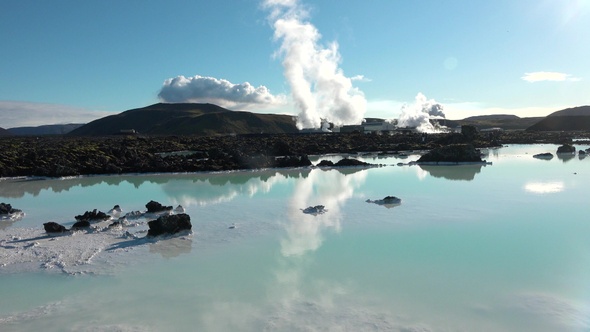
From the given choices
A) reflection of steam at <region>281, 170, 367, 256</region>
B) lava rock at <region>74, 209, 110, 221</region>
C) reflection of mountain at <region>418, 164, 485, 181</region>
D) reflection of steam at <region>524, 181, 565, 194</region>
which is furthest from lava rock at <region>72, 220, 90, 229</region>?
reflection of mountain at <region>418, 164, 485, 181</region>

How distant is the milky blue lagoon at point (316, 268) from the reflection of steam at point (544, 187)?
1.44 m

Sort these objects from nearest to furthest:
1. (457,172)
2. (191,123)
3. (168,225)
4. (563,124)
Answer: (168,225) < (457,172) < (563,124) < (191,123)

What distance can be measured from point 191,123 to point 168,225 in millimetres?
148217

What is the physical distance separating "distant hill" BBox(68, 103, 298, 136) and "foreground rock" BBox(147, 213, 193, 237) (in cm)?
12475

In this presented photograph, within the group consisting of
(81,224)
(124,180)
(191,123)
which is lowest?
(124,180)

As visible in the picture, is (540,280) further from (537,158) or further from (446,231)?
(537,158)

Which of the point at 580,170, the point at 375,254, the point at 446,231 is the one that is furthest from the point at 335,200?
the point at 580,170

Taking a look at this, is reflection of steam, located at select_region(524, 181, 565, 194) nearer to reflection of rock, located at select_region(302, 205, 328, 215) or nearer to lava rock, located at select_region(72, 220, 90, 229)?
reflection of rock, located at select_region(302, 205, 328, 215)

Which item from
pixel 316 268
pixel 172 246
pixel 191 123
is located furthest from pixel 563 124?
pixel 172 246

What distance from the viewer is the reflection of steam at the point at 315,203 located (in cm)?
1135

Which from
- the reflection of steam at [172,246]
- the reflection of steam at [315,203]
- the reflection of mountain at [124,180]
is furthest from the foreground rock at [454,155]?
the reflection of steam at [172,246]

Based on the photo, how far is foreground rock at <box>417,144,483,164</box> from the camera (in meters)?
35.5

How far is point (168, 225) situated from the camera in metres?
12.3

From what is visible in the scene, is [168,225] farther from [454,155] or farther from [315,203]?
[454,155]
